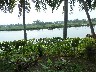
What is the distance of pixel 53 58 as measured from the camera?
16.8 m

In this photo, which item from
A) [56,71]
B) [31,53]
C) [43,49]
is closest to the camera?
[56,71]

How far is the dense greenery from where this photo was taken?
1452cm

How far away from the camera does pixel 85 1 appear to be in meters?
33.4

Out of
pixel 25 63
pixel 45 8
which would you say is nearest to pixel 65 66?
pixel 25 63

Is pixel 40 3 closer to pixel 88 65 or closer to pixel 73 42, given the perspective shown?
pixel 73 42

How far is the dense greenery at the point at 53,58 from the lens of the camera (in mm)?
14516

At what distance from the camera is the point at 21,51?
57.8ft

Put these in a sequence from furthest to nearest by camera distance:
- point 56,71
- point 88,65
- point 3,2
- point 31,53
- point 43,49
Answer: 1. point 3,2
2. point 43,49
3. point 31,53
4. point 88,65
5. point 56,71

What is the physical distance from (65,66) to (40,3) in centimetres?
1862

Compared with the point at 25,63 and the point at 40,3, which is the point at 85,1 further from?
the point at 25,63

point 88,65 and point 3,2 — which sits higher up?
point 3,2

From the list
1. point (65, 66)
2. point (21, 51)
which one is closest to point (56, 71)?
point (65, 66)

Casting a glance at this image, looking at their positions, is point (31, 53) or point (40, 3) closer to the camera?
point (31, 53)

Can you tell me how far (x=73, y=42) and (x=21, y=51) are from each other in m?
4.15
